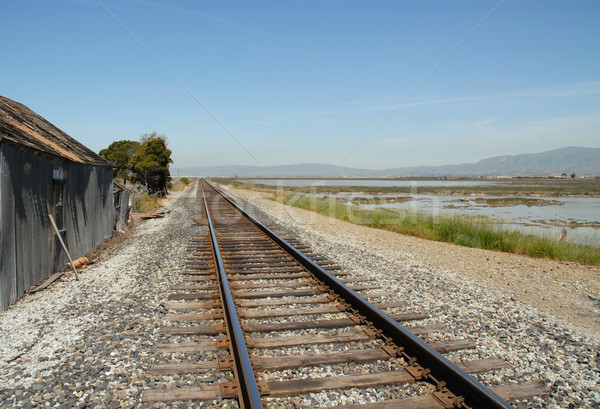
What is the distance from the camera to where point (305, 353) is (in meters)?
4.00

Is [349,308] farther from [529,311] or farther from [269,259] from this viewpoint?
[269,259]

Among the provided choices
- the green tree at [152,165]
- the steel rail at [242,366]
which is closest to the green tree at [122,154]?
the green tree at [152,165]

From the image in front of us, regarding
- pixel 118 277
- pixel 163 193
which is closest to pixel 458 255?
Answer: pixel 118 277

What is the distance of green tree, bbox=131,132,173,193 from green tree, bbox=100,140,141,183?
204 centimetres

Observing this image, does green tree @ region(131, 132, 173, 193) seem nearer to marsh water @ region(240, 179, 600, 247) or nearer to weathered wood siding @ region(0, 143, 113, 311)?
marsh water @ region(240, 179, 600, 247)

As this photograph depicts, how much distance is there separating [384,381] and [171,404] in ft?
5.75

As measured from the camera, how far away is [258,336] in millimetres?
4395

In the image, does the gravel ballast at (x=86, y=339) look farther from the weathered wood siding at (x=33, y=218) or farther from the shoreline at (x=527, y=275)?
the shoreline at (x=527, y=275)

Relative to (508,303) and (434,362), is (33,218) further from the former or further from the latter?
(508,303)

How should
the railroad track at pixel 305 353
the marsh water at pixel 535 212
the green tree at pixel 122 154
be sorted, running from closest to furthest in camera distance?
the railroad track at pixel 305 353, the marsh water at pixel 535 212, the green tree at pixel 122 154

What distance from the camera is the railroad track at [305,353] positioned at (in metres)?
3.21

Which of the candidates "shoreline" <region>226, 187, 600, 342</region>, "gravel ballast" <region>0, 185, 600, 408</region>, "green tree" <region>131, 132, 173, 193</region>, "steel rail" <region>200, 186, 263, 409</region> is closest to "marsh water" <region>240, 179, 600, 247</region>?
"shoreline" <region>226, 187, 600, 342</region>

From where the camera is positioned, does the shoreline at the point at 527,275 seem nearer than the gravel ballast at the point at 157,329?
No

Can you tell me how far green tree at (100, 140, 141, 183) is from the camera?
33812 mm
